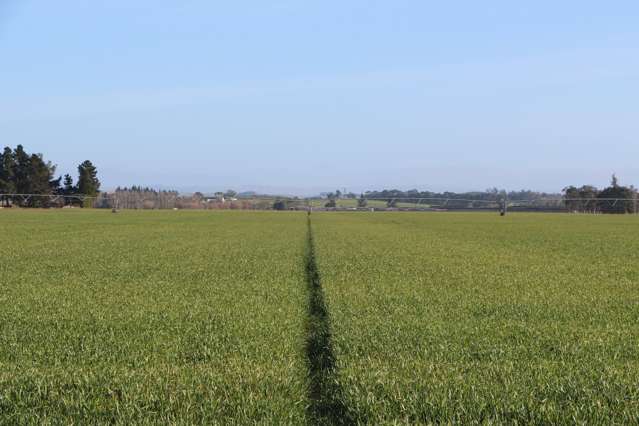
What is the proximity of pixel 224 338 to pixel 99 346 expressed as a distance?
1.22m

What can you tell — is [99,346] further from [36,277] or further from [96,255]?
[96,255]

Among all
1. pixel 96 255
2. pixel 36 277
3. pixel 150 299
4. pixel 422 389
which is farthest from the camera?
pixel 96 255

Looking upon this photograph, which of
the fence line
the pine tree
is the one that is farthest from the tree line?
the pine tree

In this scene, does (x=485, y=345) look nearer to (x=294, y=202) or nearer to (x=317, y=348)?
(x=317, y=348)

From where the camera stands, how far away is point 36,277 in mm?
11359

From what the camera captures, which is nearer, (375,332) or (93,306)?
(375,332)

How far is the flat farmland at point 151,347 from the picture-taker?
168 inches

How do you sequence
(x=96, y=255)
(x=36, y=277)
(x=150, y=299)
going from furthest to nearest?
(x=96, y=255)
(x=36, y=277)
(x=150, y=299)

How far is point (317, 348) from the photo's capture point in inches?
239

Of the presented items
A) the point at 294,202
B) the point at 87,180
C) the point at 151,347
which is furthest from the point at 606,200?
the point at 151,347

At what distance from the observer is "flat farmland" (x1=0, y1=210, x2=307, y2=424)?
4.27 metres

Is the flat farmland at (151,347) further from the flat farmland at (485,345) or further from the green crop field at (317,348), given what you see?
the flat farmland at (485,345)

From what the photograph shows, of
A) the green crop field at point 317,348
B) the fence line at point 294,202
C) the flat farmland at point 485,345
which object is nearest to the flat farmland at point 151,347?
the green crop field at point 317,348

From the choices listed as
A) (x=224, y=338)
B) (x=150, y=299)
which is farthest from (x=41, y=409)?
(x=150, y=299)
